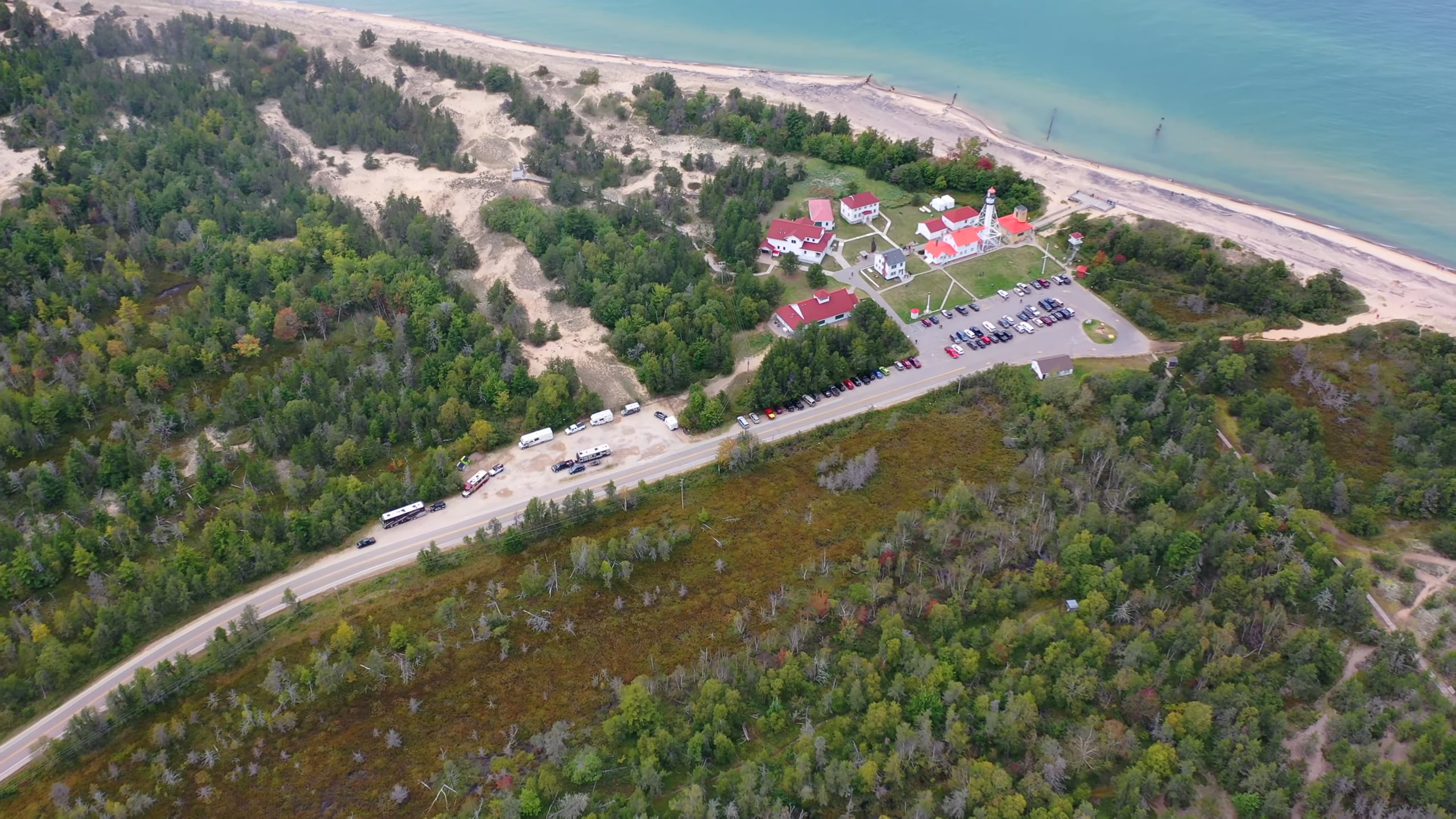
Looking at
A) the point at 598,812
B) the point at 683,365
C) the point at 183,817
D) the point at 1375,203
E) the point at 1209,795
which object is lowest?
the point at 183,817

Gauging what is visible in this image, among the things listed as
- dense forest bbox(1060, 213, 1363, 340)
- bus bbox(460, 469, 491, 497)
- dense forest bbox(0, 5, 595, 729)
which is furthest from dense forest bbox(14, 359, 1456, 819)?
dense forest bbox(1060, 213, 1363, 340)

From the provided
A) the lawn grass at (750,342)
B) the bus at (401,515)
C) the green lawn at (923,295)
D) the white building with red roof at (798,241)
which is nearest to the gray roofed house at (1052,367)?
the green lawn at (923,295)

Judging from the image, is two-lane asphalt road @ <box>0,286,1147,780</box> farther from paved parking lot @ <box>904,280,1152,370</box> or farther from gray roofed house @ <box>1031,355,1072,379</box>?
gray roofed house @ <box>1031,355,1072,379</box>

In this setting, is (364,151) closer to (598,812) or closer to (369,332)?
(369,332)

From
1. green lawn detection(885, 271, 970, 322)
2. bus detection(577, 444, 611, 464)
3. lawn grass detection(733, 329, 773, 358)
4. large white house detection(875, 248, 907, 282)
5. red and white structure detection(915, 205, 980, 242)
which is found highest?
red and white structure detection(915, 205, 980, 242)

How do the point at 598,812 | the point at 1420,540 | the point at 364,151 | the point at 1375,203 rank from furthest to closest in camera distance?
the point at 364,151 < the point at 1375,203 < the point at 1420,540 < the point at 598,812

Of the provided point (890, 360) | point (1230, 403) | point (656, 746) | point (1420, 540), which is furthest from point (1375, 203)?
point (656, 746)

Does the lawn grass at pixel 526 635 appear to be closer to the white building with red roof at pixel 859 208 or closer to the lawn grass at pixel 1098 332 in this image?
the lawn grass at pixel 1098 332
